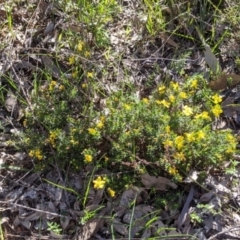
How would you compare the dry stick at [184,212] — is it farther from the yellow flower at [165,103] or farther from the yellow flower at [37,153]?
the yellow flower at [37,153]

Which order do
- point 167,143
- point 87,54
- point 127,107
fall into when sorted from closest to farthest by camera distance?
point 167,143 → point 127,107 → point 87,54

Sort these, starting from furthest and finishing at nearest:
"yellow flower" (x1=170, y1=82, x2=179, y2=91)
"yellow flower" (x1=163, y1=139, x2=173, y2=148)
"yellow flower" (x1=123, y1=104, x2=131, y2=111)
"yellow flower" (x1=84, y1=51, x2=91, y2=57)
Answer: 1. "yellow flower" (x1=84, y1=51, x2=91, y2=57)
2. "yellow flower" (x1=170, y1=82, x2=179, y2=91)
3. "yellow flower" (x1=123, y1=104, x2=131, y2=111)
4. "yellow flower" (x1=163, y1=139, x2=173, y2=148)

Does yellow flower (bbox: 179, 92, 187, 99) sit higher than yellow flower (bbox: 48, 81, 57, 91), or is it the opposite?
yellow flower (bbox: 48, 81, 57, 91)

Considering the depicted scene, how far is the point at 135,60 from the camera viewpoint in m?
3.19

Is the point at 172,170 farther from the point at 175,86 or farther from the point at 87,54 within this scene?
the point at 87,54

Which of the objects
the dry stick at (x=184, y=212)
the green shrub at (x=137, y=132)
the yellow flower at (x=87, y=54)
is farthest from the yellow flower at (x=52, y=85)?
the dry stick at (x=184, y=212)

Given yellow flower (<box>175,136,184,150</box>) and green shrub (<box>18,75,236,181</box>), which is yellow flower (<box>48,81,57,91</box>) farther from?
yellow flower (<box>175,136,184,150</box>)

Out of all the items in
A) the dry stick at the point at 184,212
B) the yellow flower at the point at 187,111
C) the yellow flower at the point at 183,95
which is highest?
the yellow flower at the point at 183,95

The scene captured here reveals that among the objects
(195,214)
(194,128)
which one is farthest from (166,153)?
(195,214)

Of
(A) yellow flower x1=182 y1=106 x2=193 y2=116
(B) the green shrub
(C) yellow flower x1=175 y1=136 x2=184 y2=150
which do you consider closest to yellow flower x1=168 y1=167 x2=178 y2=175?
(B) the green shrub

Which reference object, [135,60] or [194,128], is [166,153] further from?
[135,60]

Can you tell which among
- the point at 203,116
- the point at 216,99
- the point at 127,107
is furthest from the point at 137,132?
the point at 216,99

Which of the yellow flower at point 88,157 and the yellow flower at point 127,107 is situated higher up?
the yellow flower at point 127,107

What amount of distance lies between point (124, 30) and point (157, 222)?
1335 mm
